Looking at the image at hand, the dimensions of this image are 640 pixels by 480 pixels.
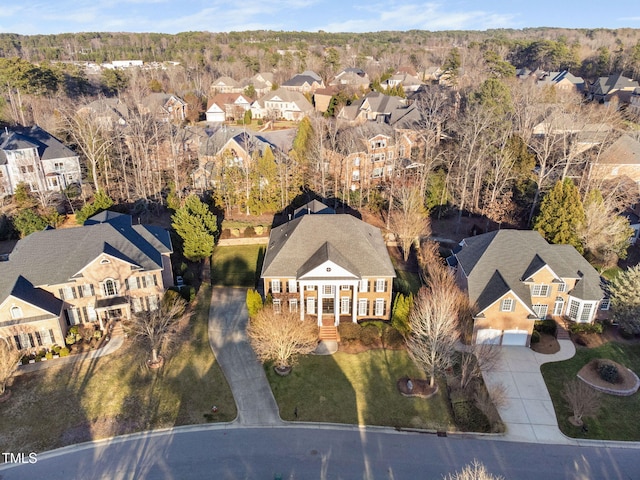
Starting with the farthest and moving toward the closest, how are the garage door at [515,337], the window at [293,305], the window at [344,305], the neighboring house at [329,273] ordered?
the window at [344,305] < the window at [293,305] < the neighboring house at [329,273] < the garage door at [515,337]

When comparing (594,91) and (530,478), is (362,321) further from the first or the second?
(594,91)

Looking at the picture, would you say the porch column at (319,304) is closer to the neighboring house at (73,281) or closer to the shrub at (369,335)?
the shrub at (369,335)

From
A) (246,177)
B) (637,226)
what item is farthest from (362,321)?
(637,226)

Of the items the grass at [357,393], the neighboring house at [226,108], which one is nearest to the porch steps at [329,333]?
the grass at [357,393]

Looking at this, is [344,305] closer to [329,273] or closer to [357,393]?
[329,273]

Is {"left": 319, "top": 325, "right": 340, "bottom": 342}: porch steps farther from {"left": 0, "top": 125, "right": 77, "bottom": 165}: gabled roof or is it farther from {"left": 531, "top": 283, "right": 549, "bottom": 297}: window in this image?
{"left": 0, "top": 125, "right": 77, "bottom": 165}: gabled roof

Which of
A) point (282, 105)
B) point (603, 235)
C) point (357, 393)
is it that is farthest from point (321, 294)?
point (282, 105)
